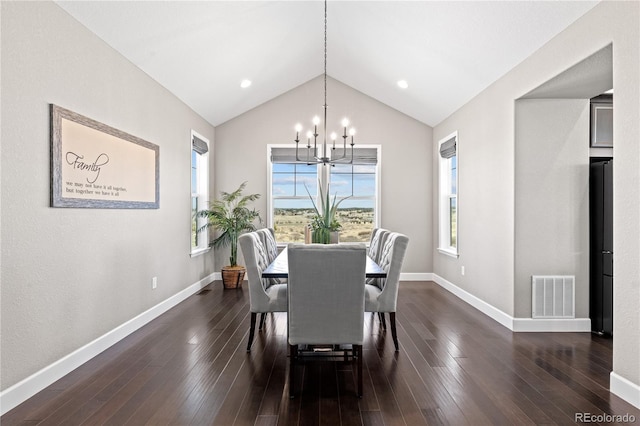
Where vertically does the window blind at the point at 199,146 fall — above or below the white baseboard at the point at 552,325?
above

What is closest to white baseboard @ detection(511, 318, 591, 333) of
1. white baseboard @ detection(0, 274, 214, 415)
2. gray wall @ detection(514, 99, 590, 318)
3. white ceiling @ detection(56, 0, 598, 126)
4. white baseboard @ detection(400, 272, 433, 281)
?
gray wall @ detection(514, 99, 590, 318)

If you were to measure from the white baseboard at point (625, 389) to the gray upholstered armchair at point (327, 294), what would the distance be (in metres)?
1.63

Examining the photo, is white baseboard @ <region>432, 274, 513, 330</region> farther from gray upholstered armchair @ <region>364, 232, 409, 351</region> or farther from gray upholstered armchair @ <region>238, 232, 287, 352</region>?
gray upholstered armchair @ <region>238, 232, 287, 352</region>

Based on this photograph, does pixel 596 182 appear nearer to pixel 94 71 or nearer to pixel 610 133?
pixel 610 133

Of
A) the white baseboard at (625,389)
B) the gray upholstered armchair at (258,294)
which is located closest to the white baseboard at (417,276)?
the gray upholstered armchair at (258,294)

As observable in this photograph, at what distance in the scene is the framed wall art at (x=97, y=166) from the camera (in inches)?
107

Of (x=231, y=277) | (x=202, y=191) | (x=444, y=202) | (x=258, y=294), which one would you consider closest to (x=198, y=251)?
(x=231, y=277)

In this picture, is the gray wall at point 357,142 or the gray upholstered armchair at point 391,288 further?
the gray wall at point 357,142

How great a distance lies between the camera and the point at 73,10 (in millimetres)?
2801

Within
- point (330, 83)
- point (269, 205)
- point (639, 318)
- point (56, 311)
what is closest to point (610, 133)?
point (639, 318)

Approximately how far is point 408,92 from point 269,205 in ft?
9.17

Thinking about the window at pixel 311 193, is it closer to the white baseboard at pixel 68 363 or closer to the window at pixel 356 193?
the window at pixel 356 193

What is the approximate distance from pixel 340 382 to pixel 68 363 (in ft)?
6.40

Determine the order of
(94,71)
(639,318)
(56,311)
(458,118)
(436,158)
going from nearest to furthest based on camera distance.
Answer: (639,318) → (56,311) → (94,71) → (458,118) → (436,158)
